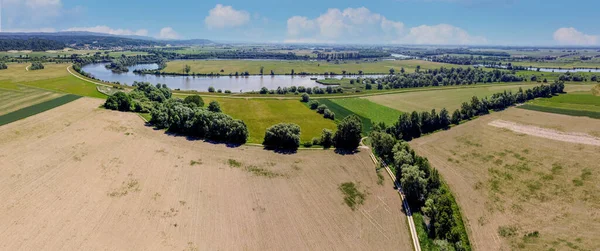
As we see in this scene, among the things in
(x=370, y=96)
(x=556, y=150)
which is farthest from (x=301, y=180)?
(x=370, y=96)

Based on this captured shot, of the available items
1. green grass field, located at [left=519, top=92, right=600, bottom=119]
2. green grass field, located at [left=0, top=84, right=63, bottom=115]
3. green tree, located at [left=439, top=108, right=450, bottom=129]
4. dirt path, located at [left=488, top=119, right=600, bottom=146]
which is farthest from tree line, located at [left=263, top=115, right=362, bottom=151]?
green grass field, located at [left=519, top=92, right=600, bottom=119]

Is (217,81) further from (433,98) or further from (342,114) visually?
(433,98)

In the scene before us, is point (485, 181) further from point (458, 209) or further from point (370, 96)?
point (370, 96)

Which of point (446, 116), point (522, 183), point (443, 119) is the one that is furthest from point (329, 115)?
point (522, 183)

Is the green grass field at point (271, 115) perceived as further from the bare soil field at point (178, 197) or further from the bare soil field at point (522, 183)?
the bare soil field at point (522, 183)

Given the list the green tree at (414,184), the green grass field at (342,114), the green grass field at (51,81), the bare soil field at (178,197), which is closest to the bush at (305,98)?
the green grass field at (342,114)

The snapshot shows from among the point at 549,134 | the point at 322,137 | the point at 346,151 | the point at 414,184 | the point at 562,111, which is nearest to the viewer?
the point at 414,184

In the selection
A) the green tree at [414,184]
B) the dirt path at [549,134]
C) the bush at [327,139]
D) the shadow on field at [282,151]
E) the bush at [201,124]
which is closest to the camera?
the green tree at [414,184]
